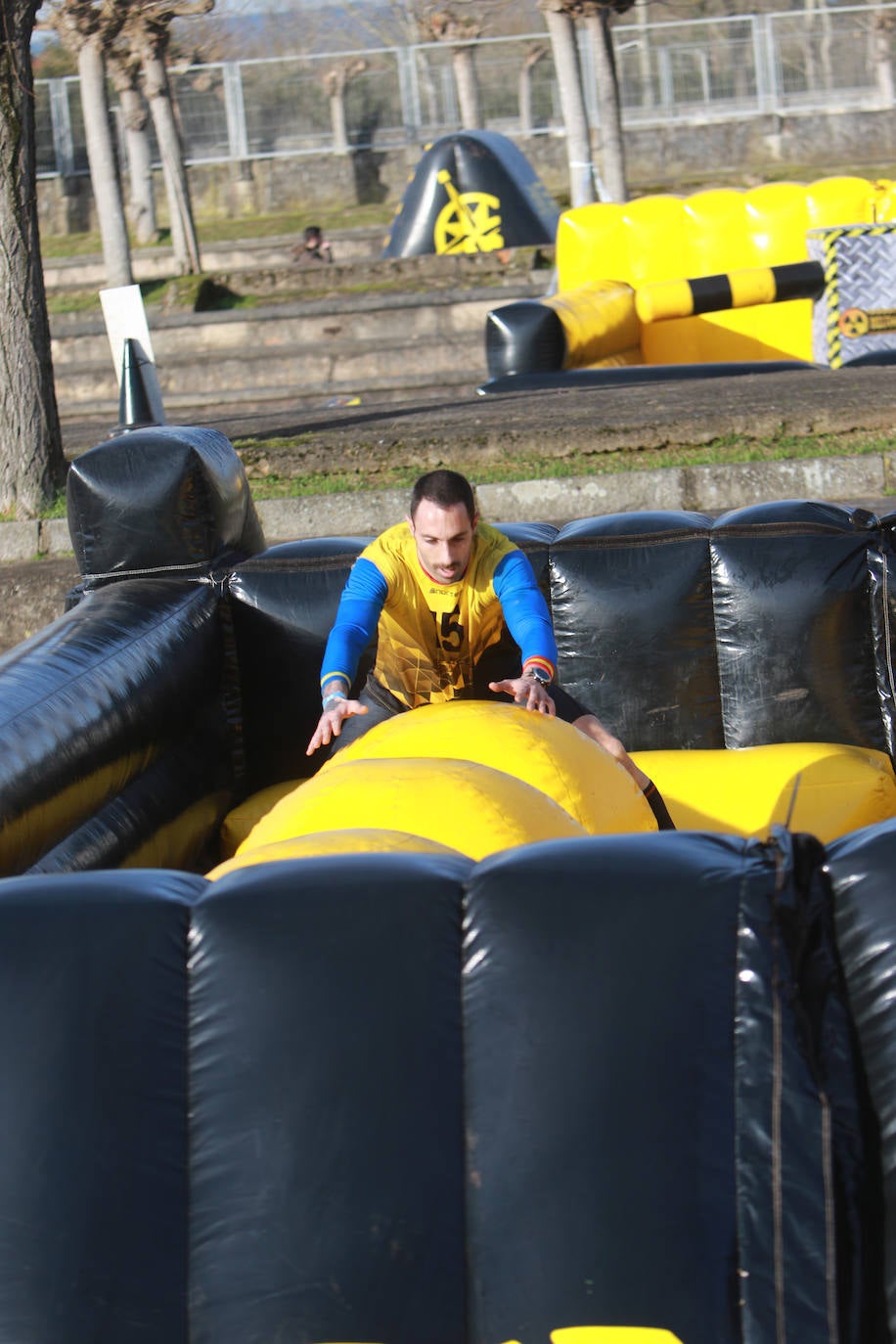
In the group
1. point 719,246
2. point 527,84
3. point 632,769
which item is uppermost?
point 527,84

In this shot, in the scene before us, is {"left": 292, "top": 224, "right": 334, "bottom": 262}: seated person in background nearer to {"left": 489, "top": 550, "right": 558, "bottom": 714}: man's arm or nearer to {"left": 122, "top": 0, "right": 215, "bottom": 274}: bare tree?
{"left": 122, "top": 0, "right": 215, "bottom": 274}: bare tree

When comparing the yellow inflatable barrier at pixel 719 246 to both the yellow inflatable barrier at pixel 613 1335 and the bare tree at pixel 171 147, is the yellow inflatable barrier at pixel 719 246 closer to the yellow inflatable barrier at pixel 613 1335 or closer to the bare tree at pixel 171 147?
the bare tree at pixel 171 147

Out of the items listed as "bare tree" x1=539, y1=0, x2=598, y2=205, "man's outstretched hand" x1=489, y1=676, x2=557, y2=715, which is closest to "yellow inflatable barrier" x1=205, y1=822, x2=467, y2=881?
"man's outstretched hand" x1=489, y1=676, x2=557, y2=715

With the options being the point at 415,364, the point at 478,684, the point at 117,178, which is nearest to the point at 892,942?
the point at 478,684

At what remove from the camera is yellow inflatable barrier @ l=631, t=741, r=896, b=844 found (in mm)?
4191

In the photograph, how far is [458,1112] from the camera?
6.79 ft

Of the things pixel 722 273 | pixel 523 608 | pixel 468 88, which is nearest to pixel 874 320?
pixel 722 273

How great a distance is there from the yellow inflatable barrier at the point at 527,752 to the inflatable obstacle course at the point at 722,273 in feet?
25.6

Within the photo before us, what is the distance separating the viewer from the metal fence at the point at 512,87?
25.8 metres

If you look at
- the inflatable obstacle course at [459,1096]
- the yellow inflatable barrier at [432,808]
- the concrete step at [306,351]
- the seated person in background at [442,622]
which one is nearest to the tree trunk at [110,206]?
the concrete step at [306,351]

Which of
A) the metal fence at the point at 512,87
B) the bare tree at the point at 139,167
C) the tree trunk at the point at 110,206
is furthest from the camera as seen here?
the metal fence at the point at 512,87

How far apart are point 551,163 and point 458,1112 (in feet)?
82.6

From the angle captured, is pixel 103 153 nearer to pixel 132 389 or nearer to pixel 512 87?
pixel 132 389

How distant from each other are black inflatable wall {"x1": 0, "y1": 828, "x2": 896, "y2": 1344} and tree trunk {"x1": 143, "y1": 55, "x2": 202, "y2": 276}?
56.6ft
